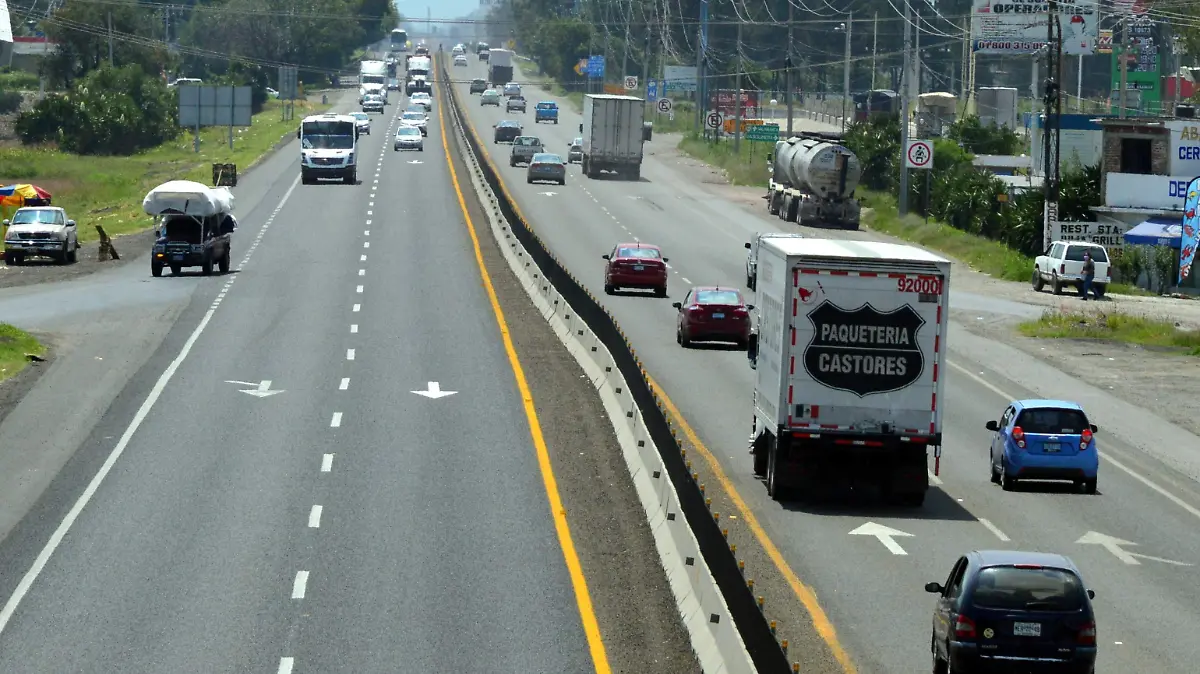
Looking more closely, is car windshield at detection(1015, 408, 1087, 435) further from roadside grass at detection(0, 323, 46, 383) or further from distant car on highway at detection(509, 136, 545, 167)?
distant car on highway at detection(509, 136, 545, 167)

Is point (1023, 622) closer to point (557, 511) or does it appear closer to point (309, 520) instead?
point (557, 511)

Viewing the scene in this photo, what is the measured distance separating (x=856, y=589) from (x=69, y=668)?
8.77 meters

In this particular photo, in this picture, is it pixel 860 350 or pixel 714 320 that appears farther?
pixel 714 320

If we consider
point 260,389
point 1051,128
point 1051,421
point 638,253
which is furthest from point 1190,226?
point 260,389

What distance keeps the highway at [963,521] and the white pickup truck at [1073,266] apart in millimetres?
12932

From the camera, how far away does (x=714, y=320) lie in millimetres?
43125

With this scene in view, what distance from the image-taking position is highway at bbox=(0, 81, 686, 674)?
1864cm

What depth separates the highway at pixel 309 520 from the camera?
61.2 feet

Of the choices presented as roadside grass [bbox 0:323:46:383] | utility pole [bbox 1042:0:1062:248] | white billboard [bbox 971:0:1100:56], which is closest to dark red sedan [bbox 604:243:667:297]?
utility pole [bbox 1042:0:1062:248]

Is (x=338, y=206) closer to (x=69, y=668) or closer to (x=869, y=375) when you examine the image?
(x=869, y=375)

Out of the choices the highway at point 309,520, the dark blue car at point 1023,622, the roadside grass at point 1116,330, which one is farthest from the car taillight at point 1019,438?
the roadside grass at point 1116,330

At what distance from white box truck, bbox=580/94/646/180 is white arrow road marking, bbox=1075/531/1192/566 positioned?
237 feet

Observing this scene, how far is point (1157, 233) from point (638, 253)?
78.9 feet

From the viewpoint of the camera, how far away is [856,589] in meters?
21.1
